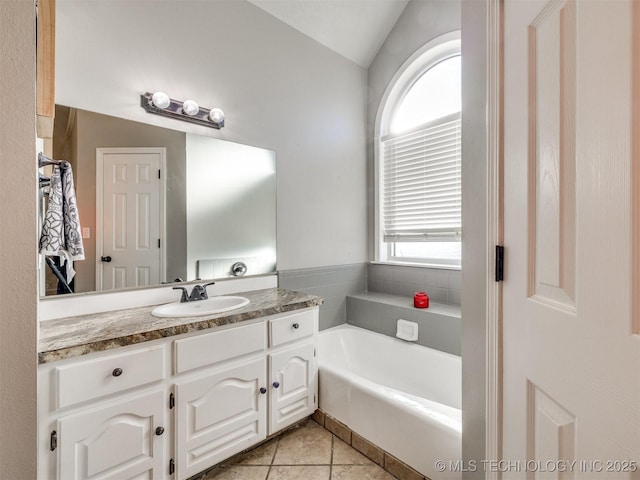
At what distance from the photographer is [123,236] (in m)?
1.69

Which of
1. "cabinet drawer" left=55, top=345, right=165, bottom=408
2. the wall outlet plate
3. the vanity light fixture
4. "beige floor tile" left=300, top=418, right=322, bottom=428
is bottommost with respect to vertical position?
"beige floor tile" left=300, top=418, right=322, bottom=428

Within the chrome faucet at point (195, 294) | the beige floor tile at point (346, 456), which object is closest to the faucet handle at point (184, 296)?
the chrome faucet at point (195, 294)

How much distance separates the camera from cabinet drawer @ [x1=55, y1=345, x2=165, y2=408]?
1090mm

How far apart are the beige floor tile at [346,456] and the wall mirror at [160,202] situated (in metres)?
1.24

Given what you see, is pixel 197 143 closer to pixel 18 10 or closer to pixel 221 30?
pixel 221 30

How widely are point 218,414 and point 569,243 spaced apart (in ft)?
5.27

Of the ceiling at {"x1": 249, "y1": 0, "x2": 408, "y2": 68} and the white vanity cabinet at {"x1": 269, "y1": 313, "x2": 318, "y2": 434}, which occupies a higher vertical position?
the ceiling at {"x1": 249, "y1": 0, "x2": 408, "y2": 68}

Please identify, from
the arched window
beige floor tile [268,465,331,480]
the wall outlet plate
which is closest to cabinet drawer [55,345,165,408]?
beige floor tile [268,465,331,480]

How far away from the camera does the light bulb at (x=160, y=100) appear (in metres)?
1.74

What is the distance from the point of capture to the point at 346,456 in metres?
1.67

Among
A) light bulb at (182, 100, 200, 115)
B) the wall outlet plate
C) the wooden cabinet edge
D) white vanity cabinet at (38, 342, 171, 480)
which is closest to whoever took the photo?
the wooden cabinet edge

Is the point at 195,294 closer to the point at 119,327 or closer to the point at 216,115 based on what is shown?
the point at 119,327

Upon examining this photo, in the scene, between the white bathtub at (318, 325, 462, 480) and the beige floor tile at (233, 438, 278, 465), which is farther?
the beige floor tile at (233, 438, 278, 465)

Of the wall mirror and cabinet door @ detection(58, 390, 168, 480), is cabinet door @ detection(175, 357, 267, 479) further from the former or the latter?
the wall mirror
